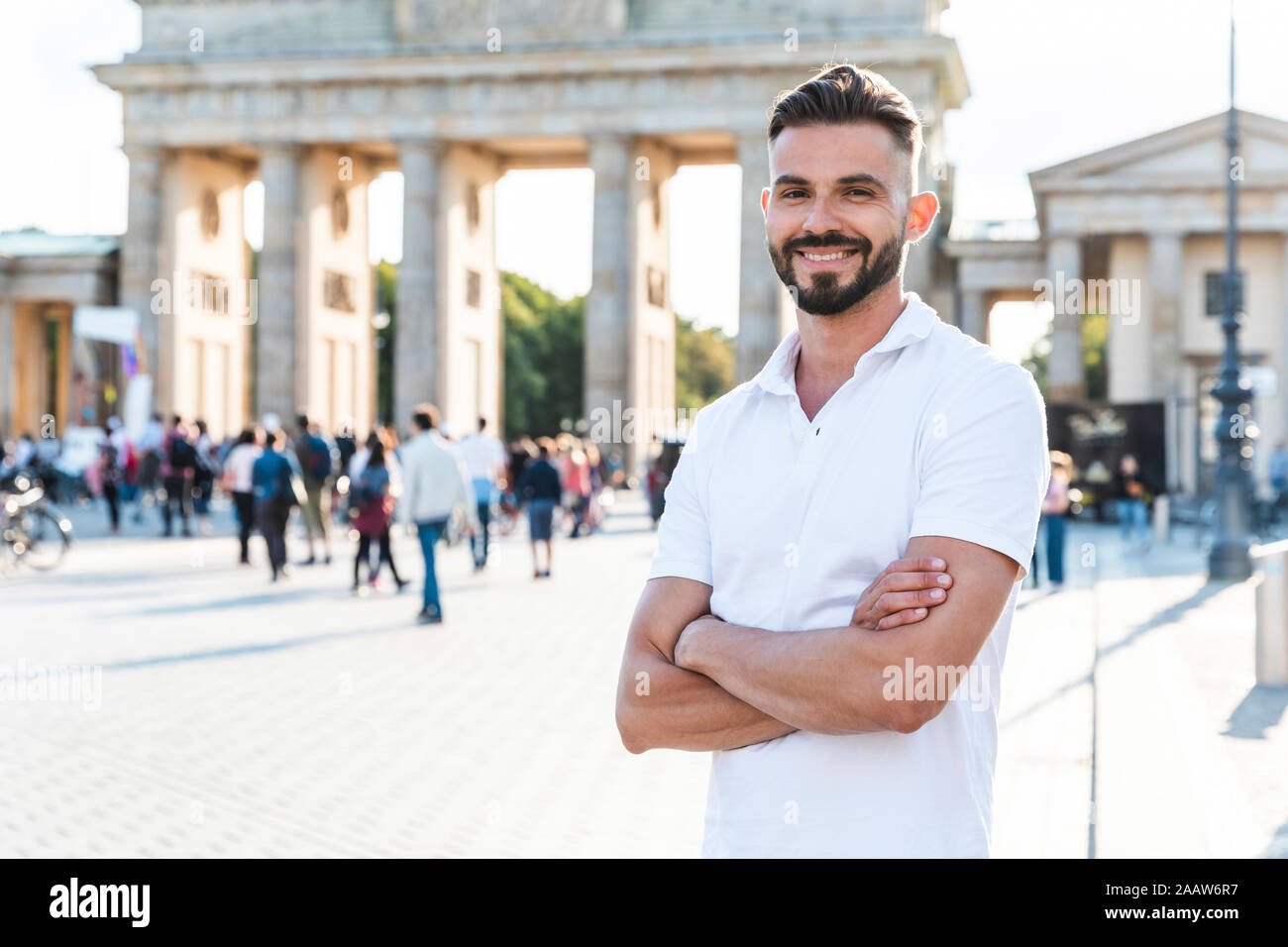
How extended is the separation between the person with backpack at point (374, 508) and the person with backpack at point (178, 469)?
28.8ft

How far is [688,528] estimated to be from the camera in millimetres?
3008

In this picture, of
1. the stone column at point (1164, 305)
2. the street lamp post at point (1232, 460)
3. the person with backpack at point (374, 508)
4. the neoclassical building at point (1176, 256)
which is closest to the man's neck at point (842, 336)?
the person with backpack at point (374, 508)

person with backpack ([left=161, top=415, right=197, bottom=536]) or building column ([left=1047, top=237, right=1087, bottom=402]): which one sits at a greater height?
building column ([left=1047, top=237, right=1087, bottom=402])

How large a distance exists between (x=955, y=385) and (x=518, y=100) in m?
54.8

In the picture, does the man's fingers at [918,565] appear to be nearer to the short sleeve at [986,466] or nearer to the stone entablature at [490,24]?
the short sleeve at [986,466]

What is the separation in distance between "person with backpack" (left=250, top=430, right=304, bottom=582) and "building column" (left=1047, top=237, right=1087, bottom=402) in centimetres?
3324

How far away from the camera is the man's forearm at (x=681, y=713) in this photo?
9.20 ft

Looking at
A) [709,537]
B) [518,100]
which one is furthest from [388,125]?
[709,537]

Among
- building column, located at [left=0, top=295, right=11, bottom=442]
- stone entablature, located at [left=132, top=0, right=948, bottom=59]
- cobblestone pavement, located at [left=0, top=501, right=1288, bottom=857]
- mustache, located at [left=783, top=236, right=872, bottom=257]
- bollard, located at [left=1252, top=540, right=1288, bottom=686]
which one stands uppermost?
stone entablature, located at [left=132, top=0, right=948, bottom=59]

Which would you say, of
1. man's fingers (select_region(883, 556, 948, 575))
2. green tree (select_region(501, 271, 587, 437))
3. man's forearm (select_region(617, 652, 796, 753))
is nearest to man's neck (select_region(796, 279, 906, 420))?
man's fingers (select_region(883, 556, 948, 575))

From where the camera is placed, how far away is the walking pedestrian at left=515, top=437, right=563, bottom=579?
71.5 feet

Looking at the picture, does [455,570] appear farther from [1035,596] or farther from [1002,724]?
[1002,724]

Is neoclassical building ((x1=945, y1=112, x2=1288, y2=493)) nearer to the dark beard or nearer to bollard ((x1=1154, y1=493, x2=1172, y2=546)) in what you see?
bollard ((x1=1154, y1=493, x2=1172, y2=546))

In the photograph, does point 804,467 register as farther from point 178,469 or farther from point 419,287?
point 419,287
